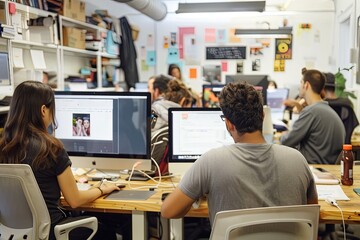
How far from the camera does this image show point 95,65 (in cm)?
564

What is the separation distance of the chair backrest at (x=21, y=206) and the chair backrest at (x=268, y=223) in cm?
77

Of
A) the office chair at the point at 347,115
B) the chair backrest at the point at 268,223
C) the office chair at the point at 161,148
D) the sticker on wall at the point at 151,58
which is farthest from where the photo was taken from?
the sticker on wall at the point at 151,58

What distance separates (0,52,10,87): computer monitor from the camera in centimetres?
311

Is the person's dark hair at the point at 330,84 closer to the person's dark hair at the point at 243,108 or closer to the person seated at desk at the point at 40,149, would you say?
the person's dark hair at the point at 243,108

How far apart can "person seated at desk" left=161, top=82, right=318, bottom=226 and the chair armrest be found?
1.59 feet

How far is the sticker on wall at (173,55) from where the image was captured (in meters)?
6.86

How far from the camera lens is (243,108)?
4.56ft

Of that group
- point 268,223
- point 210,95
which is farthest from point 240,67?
point 268,223

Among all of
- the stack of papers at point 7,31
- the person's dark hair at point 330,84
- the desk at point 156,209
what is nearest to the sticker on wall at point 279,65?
the person's dark hair at point 330,84

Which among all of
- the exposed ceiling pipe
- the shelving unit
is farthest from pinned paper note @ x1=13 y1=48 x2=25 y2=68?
the exposed ceiling pipe

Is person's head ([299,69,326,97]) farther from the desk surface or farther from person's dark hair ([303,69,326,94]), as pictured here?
the desk surface

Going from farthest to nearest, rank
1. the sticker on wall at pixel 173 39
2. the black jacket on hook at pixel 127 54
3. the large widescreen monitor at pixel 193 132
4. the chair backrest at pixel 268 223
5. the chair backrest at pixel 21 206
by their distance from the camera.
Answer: the sticker on wall at pixel 173 39, the black jacket on hook at pixel 127 54, the large widescreen monitor at pixel 193 132, the chair backrest at pixel 21 206, the chair backrest at pixel 268 223

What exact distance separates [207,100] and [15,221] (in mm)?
3254

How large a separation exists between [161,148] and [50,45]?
225 centimetres
